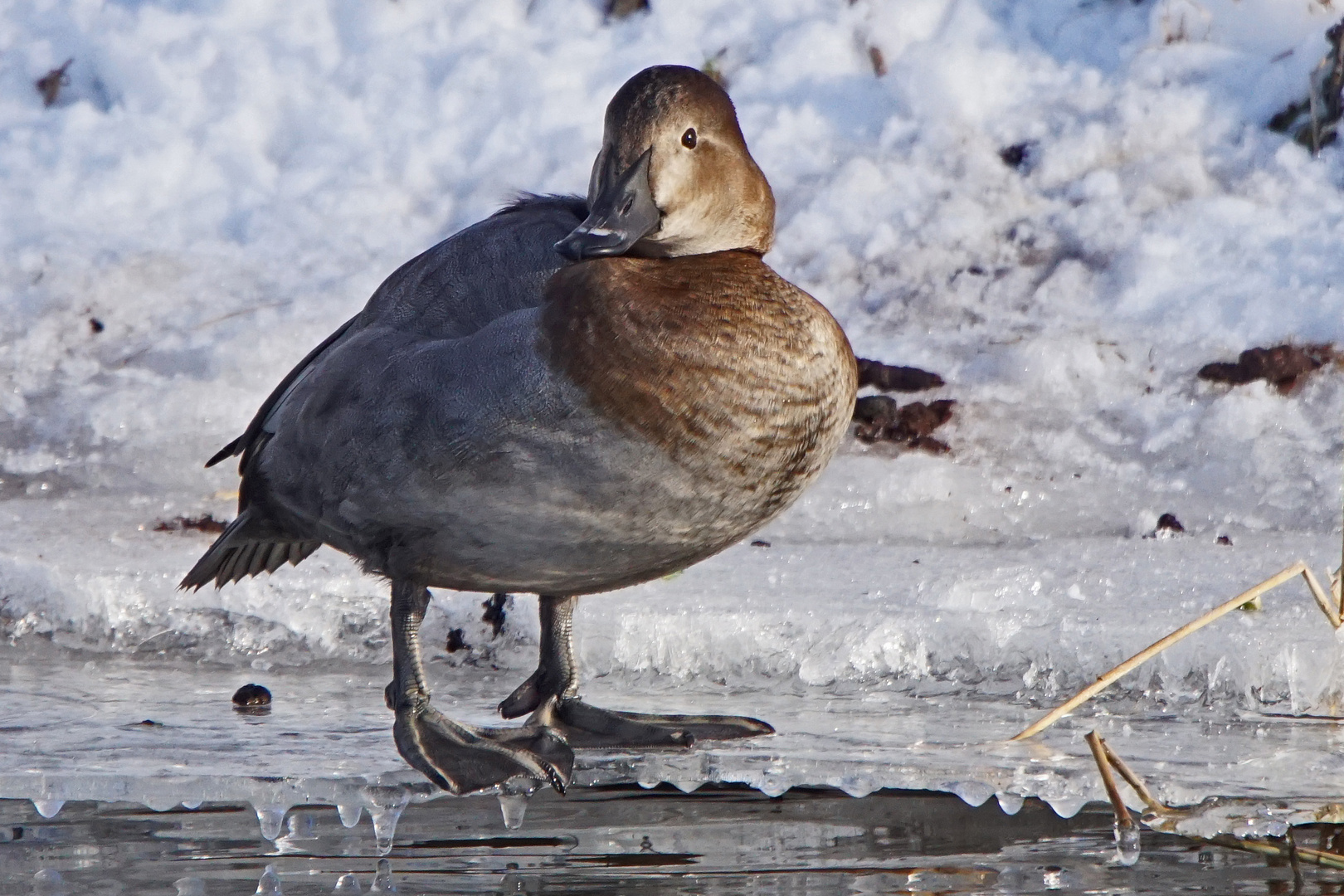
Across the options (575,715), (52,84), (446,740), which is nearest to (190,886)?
(446,740)

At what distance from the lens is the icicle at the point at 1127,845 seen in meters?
2.80

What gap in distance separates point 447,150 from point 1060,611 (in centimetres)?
386

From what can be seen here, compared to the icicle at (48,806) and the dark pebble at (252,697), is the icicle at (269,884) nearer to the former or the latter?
the icicle at (48,806)

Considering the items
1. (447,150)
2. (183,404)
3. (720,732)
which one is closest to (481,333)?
(720,732)

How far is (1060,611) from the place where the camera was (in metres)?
3.72

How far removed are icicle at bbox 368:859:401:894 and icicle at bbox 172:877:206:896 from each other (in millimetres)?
276

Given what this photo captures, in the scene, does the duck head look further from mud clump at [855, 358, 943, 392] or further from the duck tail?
mud clump at [855, 358, 943, 392]

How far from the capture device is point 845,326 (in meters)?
5.59

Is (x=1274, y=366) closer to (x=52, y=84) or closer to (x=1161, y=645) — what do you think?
(x=1161, y=645)

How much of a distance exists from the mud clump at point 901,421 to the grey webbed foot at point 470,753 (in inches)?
79.1

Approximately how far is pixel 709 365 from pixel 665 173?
375 mm

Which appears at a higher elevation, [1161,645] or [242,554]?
[242,554]

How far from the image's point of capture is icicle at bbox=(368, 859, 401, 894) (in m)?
2.76

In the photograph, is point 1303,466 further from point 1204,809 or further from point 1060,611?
point 1204,809
